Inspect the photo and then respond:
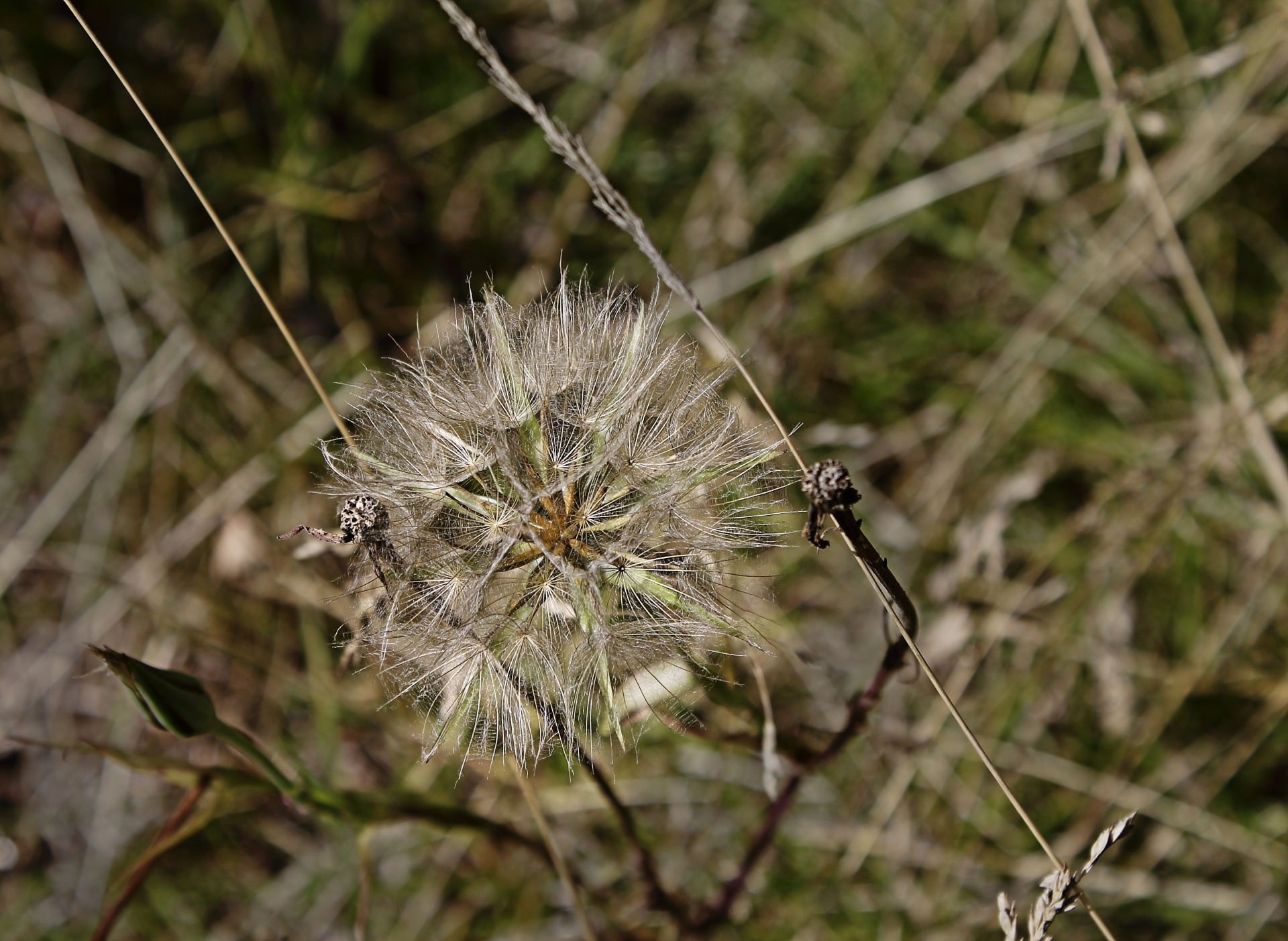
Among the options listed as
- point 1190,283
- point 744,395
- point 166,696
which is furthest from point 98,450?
point 1190,283

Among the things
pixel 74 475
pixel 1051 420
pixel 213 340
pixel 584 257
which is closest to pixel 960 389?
pixel 1051 420

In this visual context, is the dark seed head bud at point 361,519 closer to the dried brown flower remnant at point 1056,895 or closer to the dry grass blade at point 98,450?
the dried brown flower remnant at point 1056,895

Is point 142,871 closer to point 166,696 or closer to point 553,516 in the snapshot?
point 166,696

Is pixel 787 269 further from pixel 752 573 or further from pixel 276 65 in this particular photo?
pixel 276 65

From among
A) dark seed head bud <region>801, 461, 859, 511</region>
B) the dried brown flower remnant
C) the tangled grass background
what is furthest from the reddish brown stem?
the dried brown flower remnant

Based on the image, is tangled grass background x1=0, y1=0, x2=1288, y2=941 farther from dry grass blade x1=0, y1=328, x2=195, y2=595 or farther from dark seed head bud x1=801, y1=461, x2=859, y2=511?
dark seed head bud x1=801, y1=461, x2=859, y2=511
